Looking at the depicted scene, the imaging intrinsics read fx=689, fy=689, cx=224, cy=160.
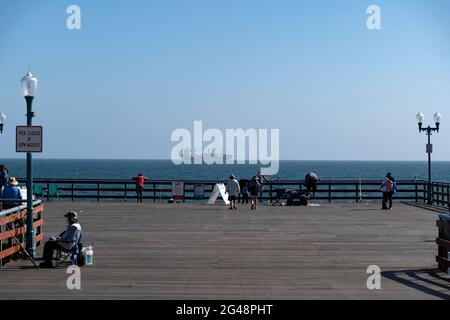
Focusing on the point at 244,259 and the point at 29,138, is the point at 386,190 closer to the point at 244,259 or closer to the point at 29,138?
the point at 244,259

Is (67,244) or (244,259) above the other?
(67,244)

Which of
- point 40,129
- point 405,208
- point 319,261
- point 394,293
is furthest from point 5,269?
point 405,208

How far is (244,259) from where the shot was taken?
13.9 m

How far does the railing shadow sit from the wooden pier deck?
0.02m

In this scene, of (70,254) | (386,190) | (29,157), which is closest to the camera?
(70,254)

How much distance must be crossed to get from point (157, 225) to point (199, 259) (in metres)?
7.45

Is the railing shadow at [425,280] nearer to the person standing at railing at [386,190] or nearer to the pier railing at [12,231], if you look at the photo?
the pier railing at [12,231]

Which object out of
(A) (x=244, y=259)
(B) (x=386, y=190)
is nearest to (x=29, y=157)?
(A) (x=244, y=259)

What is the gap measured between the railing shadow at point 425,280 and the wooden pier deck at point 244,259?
16 mm

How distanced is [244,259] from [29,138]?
4.91 m

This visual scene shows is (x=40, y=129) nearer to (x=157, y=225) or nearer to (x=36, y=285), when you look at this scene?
(x=36, y=285)

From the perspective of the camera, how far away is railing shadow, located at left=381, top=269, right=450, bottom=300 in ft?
34.9

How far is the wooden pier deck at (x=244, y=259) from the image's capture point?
34.8 feet

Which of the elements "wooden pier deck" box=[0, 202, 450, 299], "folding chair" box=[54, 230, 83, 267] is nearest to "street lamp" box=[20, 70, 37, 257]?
"wooden pier deck" box=[0, 202, 450, 299]
